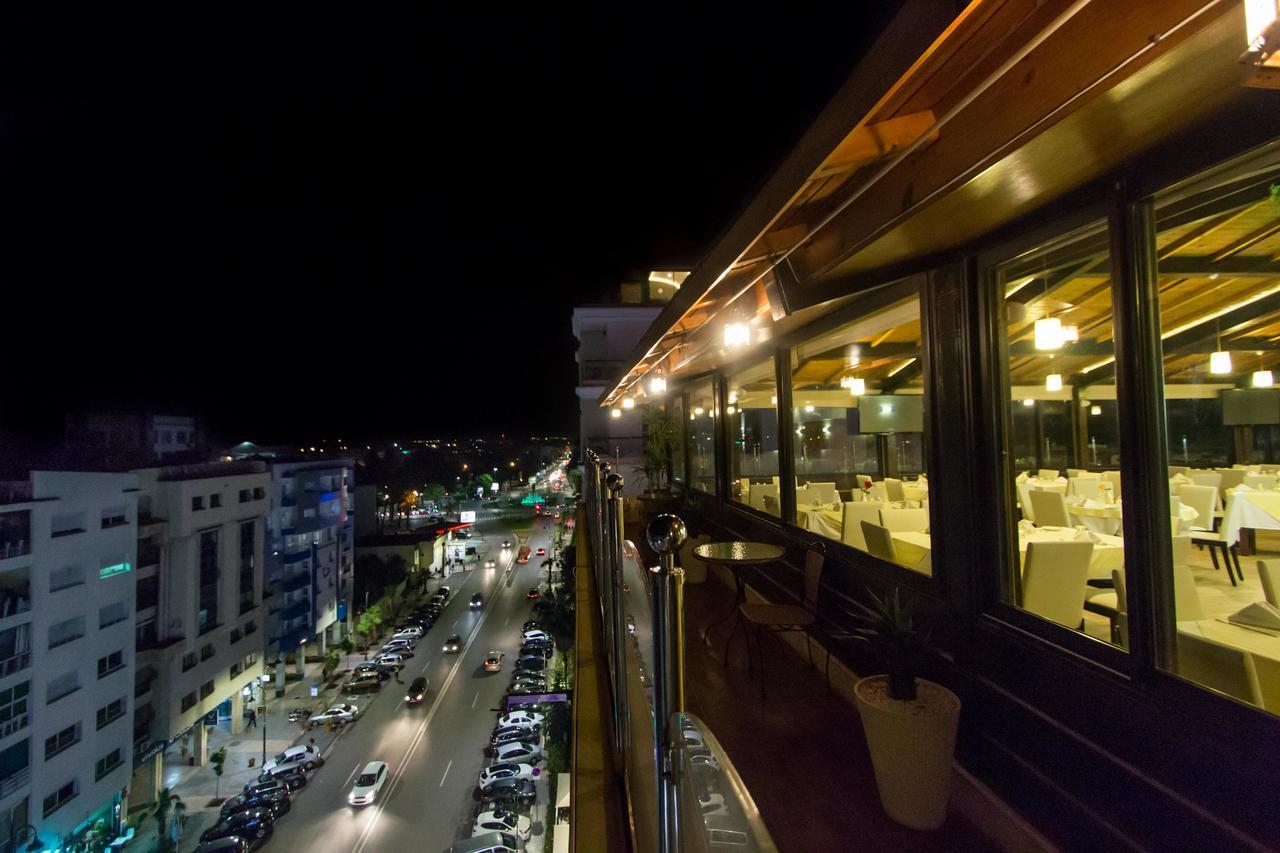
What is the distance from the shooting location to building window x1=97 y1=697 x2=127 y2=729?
1557cm

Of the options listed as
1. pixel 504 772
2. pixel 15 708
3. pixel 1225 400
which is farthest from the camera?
pixel 504 772

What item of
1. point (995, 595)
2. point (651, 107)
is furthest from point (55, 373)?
point (995, 595)

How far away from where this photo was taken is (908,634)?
223 cm

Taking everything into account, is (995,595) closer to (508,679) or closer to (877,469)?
(877,469)

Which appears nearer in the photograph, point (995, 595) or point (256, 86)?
point (995, 595)

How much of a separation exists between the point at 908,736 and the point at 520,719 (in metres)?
23.5

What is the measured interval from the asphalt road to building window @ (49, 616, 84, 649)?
7.90 meters

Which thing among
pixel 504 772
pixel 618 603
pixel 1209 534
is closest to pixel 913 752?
pixel 618 603

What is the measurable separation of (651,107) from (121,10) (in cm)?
932

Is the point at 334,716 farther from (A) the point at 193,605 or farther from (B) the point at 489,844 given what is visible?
(B) the point at 489,844

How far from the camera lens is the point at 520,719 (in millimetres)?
22203

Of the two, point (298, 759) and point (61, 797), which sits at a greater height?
point (61, 797)

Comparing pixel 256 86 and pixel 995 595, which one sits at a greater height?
pixel 256 86

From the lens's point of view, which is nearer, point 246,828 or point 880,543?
point 880,543
